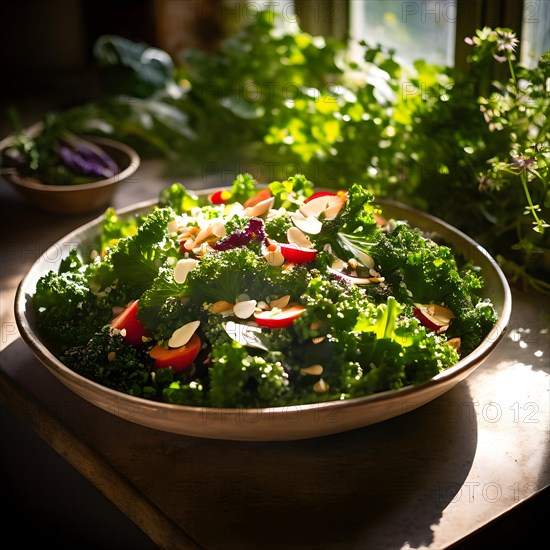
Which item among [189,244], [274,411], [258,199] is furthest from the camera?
[258,199]

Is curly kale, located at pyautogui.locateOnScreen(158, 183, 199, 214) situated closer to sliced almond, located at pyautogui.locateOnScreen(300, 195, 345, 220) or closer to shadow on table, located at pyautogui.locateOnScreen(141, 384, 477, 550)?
sliced almond, located at pyautogui.locateOnScreen(300, 195, 345, 220)

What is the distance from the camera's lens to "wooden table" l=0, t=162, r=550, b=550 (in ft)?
3.49

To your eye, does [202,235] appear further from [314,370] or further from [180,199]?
[314,370]

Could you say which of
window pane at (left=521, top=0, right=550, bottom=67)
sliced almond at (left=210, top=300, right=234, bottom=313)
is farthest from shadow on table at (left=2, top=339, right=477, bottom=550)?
window pane at (left=521, top=0, right=550, bottom=67)

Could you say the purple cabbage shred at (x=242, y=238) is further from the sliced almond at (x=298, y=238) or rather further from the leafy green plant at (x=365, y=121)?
the leafy green plant at (x=365, y=121)

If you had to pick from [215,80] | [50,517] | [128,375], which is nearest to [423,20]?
[215,80]

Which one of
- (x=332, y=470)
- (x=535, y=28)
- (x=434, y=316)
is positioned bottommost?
(x=332, y=470)

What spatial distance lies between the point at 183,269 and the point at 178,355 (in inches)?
6.6

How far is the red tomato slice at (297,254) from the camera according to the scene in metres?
1.28

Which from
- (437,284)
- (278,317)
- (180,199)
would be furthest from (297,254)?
(180,199)

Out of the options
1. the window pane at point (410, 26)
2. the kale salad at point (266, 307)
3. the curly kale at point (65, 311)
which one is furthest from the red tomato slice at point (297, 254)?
the window pane at point (410, 26)

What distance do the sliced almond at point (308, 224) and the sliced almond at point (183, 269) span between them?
207mm

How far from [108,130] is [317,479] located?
1613 mm

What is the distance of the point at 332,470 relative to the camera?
1.16 m
